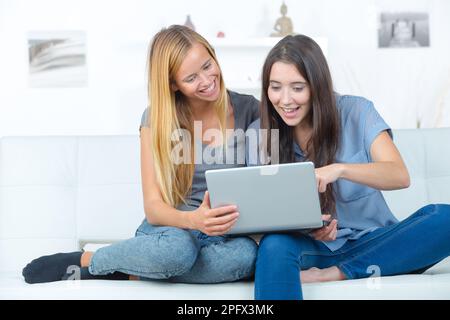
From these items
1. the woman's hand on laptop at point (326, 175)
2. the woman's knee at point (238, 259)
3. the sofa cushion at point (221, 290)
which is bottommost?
the sofa cushion at point (221, 290)

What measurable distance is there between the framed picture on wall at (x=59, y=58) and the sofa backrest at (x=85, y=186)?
1.70 metres

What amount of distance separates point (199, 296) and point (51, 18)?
9.13ft

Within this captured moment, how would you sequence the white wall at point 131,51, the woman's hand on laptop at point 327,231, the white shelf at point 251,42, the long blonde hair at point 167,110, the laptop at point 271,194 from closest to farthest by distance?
the laptop at point 271,194
the woman's hand on laptop at point 327,231
the long blonde hair at point 167,110
the white shelf at point 251,42
the white wall at point 131,51

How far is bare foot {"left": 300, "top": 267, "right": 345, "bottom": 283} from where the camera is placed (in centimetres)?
187

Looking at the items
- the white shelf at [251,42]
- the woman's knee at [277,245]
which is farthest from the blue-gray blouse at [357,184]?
the white shelf at [251,42]

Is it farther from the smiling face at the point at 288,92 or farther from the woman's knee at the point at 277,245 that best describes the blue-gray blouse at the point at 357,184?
the woman's knee at the point at 277,245

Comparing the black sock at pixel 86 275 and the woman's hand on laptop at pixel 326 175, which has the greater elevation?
the woman's hand on laptop at pixel 326 175

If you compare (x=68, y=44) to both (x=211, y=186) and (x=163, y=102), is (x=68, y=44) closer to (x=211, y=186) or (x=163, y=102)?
(x=163, y=102)

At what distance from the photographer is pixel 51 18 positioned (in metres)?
4.16

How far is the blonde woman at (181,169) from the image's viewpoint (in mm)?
1843

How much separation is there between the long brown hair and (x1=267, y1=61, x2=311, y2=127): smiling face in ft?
0.05

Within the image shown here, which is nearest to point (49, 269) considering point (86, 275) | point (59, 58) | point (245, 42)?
point (86, 275)

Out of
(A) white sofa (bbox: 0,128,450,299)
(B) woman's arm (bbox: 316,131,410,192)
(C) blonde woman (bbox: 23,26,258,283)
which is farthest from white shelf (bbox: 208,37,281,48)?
(B) woman's arm (bbox: 316,131,410,192)

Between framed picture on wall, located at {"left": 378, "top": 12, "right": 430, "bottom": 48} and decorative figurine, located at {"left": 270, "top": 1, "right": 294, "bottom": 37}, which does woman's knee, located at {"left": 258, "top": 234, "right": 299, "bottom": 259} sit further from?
framed picture on wall, located at {"left": 378, "top": 12, "right": 430, "bottom": 48}
